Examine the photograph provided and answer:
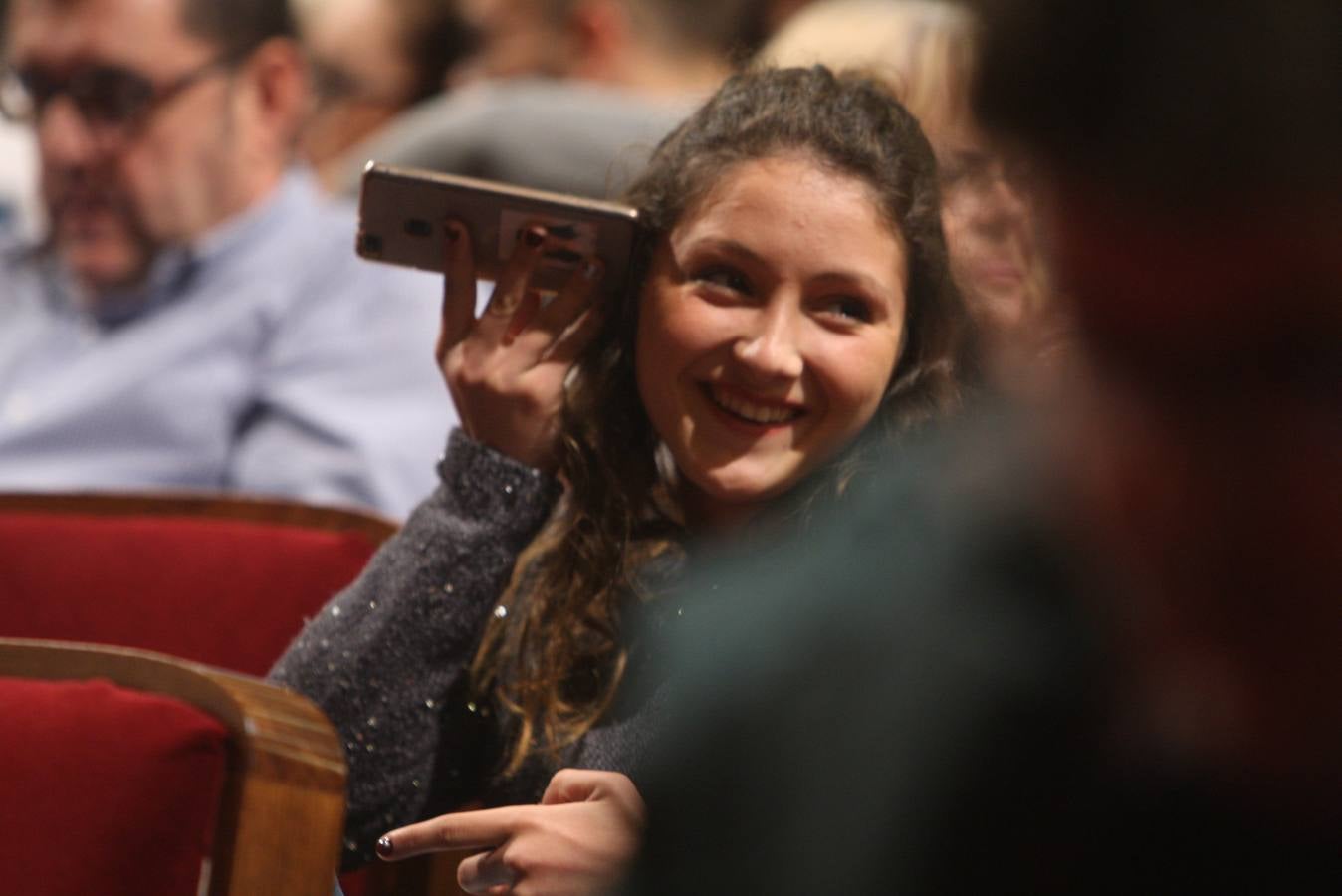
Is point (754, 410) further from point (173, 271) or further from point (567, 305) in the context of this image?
point (173, 271)

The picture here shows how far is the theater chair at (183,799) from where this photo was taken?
2.32 ft

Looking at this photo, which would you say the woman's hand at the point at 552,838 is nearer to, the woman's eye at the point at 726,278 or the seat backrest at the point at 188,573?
the woman's eye at the point at 726,278

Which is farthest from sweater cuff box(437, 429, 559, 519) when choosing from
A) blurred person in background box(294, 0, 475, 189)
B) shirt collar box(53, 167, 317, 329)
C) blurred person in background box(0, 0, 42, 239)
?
blurred person in background box(0, 0, 42, 239)

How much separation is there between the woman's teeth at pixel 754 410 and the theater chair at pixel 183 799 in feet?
0.71

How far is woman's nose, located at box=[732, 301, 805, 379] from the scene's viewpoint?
699 millimetres

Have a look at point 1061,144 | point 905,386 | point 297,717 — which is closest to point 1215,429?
point 1061,144

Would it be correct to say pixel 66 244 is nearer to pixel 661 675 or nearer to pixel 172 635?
pixel 172 635

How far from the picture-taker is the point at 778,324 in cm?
70

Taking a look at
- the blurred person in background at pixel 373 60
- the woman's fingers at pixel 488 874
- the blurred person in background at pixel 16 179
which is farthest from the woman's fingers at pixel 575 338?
the blurred person in background at pixel 16 179

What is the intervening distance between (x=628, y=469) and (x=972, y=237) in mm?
184

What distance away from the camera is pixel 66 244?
167cm

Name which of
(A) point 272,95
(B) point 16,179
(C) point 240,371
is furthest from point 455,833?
(B) point 16,179

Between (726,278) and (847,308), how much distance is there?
5cm

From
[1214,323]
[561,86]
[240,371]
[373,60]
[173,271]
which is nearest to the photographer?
[1214,323]
